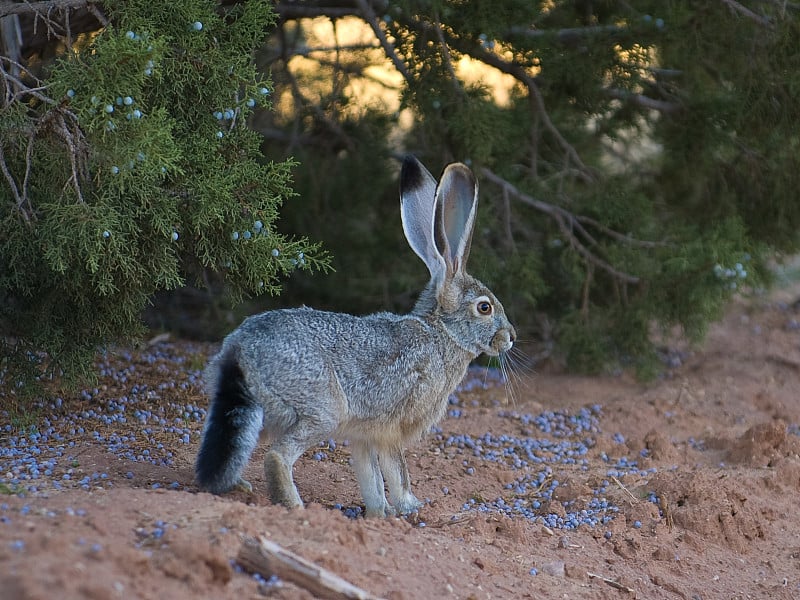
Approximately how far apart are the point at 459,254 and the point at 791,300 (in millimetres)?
7342

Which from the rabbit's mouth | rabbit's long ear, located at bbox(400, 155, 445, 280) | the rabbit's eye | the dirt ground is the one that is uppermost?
rabbit's long ear, located at bbox(400, 155, 445, 280)

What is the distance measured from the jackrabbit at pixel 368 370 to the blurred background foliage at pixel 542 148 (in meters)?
0.75

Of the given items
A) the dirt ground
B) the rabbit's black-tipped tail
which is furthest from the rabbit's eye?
the rabbit's black-tipped tail

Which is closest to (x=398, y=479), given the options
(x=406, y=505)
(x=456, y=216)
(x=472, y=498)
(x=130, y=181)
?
(x=406, y=505)

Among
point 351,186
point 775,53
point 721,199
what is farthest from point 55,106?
point 721,199

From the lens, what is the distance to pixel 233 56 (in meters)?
6.11

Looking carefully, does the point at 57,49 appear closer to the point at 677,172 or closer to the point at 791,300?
the point at 677,172

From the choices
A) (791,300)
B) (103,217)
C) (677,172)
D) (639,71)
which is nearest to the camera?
(103,217)

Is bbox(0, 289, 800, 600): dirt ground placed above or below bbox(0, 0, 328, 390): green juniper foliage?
below

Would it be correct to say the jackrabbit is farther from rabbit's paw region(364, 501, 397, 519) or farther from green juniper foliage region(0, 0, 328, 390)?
green juniper foliage region(0, 0, 328, 390)

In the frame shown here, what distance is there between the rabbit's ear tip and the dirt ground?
6.30 ft

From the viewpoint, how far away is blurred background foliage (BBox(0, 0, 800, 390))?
7453mm

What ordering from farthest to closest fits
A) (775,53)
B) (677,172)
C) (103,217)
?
(677,172), (775,53), (103,217)

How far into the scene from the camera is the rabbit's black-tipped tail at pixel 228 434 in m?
5.02
